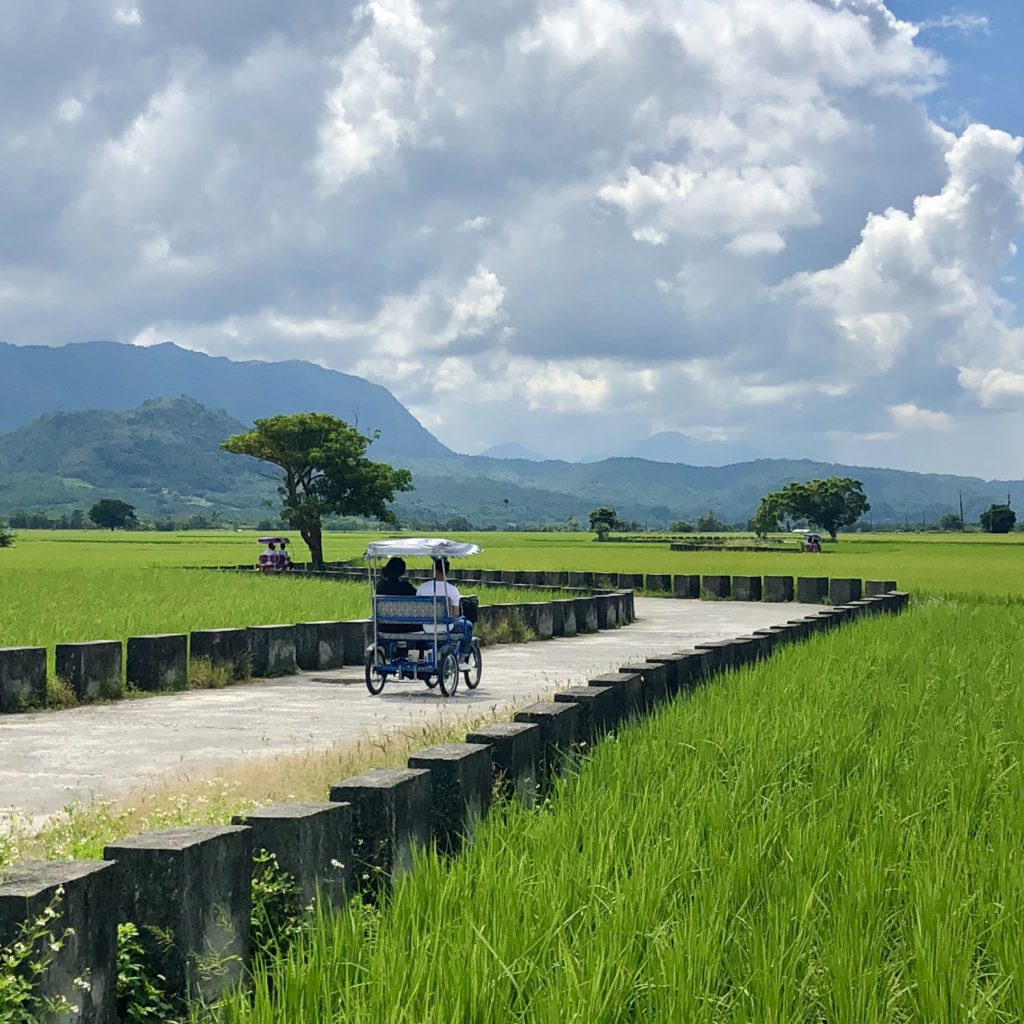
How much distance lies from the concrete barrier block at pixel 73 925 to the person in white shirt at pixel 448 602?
11.5 m

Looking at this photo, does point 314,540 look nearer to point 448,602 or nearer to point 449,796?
point 448,602

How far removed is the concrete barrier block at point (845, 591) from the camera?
1391 inches

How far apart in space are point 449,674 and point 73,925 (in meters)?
11.8

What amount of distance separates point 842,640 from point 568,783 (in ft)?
34.5

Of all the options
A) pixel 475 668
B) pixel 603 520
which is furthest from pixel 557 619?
pixel 603 520

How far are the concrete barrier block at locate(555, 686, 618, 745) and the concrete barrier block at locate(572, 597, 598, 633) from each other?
54.1 ft

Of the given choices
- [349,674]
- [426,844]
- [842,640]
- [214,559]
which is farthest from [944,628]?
[214,559]

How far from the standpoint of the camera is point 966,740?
871 centimetres

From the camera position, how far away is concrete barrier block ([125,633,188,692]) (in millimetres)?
15344

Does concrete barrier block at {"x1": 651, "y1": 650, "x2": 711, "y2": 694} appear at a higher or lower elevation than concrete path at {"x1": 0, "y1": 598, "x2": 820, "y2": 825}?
higher

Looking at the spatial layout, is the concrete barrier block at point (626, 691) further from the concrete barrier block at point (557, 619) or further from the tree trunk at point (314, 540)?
the tree trunk at point (314, 540)

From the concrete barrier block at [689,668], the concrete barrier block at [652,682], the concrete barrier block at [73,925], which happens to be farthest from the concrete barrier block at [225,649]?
the concrete barrier block at [73,925]

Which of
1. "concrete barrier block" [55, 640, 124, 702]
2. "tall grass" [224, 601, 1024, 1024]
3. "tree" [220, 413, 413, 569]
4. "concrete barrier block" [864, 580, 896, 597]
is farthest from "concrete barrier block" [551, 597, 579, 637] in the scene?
"tree" [220, 413, 413, 569]

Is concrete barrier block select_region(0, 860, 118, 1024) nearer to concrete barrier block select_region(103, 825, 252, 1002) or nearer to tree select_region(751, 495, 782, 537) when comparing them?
concrete barrier block select_region(103, 825, 252, 1002)
